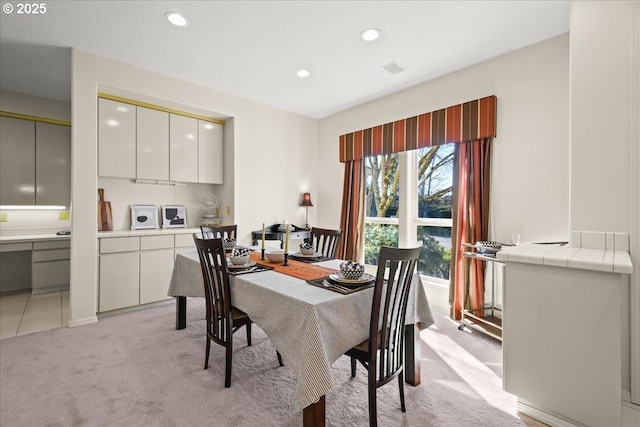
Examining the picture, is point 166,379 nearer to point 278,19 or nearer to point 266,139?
point 278,19

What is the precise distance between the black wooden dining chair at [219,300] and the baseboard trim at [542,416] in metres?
1.75

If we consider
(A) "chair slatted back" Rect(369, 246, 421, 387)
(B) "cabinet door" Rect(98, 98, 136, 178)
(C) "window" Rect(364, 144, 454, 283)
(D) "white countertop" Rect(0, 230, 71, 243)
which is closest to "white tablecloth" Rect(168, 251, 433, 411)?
(A) "chair slatted back" Rect(369, 246, 421, 387)

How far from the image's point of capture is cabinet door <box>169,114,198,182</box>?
381cm

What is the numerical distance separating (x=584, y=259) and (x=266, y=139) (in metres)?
3.93

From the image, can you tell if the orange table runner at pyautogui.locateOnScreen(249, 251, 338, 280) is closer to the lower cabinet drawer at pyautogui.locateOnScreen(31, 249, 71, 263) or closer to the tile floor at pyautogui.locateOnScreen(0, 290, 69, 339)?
the tile floor at pyautogui.locateOnScreen(0, 290, 69, 339)

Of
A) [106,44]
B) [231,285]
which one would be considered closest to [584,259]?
[231,285]

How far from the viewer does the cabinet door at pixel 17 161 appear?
3.86 m

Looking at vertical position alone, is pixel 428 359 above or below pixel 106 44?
below

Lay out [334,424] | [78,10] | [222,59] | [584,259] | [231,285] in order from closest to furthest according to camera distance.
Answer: [584,259] < [334,424] < [231,285] < [78,10] < [222,59]

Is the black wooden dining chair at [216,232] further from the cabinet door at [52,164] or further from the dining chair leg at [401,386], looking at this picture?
the cabinet door at [52,164]

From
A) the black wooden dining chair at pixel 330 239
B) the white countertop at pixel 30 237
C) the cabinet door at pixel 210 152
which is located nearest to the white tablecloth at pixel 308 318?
the black wooden dining chair at pixel 330 239

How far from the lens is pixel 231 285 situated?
198 cm

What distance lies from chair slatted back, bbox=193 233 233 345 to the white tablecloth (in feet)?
0.23

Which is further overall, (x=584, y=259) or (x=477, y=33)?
(x=477, y=33)
